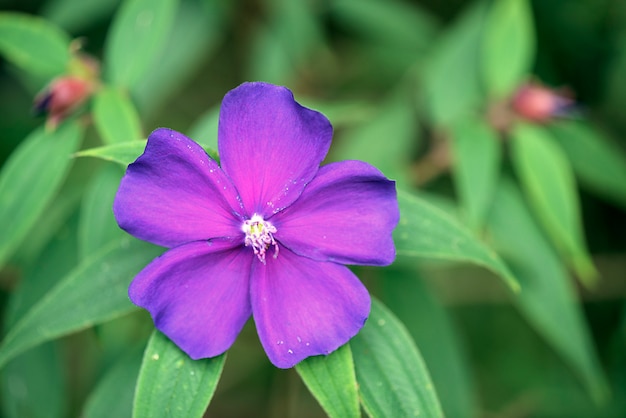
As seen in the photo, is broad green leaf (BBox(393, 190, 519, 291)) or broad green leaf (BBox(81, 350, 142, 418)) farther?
broad green leaf (BBox(81, 350, 142, 418))

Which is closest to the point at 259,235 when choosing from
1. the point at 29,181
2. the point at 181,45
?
the point at 29,181

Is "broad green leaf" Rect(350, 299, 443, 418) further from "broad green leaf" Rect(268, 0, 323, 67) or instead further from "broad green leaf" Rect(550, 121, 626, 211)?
"broad green leaf" Rect(268, 0, 323, 67)

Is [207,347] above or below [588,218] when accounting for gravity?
above

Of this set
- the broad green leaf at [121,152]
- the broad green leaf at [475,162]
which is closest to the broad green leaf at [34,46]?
the broad green leaf at [121,152]

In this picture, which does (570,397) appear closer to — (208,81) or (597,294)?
(597,294)

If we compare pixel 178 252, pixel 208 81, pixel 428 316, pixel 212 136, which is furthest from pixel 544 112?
pixel 208 81

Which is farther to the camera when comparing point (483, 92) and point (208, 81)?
point (208, 81)

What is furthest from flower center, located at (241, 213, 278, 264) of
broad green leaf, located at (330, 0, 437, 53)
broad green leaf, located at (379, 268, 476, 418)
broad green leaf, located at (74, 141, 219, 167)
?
broad green leaf, located at (330, 0, 437, 53)

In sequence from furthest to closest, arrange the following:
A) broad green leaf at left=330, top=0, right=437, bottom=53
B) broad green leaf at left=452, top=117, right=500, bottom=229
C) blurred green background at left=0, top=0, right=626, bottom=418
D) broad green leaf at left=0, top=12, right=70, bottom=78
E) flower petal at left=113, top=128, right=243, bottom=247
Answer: broad green leaf at left=330, top=0, right=437, bottom=53 < blurred green background at left=0, top=0, right=626, bottom=418 < broad green leaf at left=452, top=117, right=500, bottom=229 < broad green leaf at left=0, top=12, right=70, bottom=78 < flower petal at left=113, top=128, right=243, bottom=247
